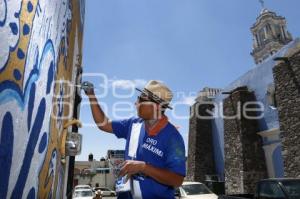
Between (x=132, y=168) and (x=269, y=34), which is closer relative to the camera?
(x=132, y=168)

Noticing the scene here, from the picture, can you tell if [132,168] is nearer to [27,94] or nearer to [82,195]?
[27,94]

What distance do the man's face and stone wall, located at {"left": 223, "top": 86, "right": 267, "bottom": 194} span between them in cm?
1746

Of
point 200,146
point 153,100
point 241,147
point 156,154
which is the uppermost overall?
point 200,146

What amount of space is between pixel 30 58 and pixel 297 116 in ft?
49.2

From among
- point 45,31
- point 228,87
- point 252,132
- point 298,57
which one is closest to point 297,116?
point 298,57

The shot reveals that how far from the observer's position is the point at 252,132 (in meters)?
18.9

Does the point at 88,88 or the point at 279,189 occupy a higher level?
the point at 88,88

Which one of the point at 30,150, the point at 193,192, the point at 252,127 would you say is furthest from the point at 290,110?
the point at 30,150

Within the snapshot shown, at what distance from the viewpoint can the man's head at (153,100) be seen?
215 centimetres

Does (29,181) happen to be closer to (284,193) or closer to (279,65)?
(284,193)

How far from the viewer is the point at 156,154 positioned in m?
Result: 1.99

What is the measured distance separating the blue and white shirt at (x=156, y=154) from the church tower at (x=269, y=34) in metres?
63.5

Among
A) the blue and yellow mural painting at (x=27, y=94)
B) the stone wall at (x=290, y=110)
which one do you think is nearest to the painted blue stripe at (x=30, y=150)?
the blue and yellow mural painting at (x=27, y=94)

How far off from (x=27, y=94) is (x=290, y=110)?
1536 centimetres
